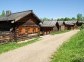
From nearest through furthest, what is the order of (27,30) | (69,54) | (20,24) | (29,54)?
(69,54)
(29,54)
(20,24)
(27,30)

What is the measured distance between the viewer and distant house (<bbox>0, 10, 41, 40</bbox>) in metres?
32.8

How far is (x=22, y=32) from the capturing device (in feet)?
116

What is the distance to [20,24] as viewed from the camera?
3459 cm

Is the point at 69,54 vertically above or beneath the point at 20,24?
beneath

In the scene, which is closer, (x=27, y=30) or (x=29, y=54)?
(x=29, y=54)

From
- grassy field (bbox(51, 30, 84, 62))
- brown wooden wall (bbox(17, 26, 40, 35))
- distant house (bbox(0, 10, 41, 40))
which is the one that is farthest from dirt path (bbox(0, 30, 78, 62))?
brown wooden wall (bbox(17, 26, 40, 35))

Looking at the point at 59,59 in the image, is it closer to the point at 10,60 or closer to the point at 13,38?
the point at 10,60

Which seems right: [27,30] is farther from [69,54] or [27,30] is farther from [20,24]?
[69,54]

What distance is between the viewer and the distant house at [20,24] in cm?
3278

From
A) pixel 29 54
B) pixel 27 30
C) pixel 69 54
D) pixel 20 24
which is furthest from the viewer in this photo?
pixel 27 30

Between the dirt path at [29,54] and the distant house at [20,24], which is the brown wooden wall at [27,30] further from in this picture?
the dirt path at [29,54]

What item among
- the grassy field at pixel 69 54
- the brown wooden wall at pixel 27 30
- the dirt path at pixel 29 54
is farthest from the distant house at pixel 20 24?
the grassy field at pixel 69 54

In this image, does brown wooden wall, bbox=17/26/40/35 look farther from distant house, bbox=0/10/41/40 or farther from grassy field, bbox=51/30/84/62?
grassy field, bbox=51/30/84/62

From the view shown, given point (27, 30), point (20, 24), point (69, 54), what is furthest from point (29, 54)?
point (27, 30)
